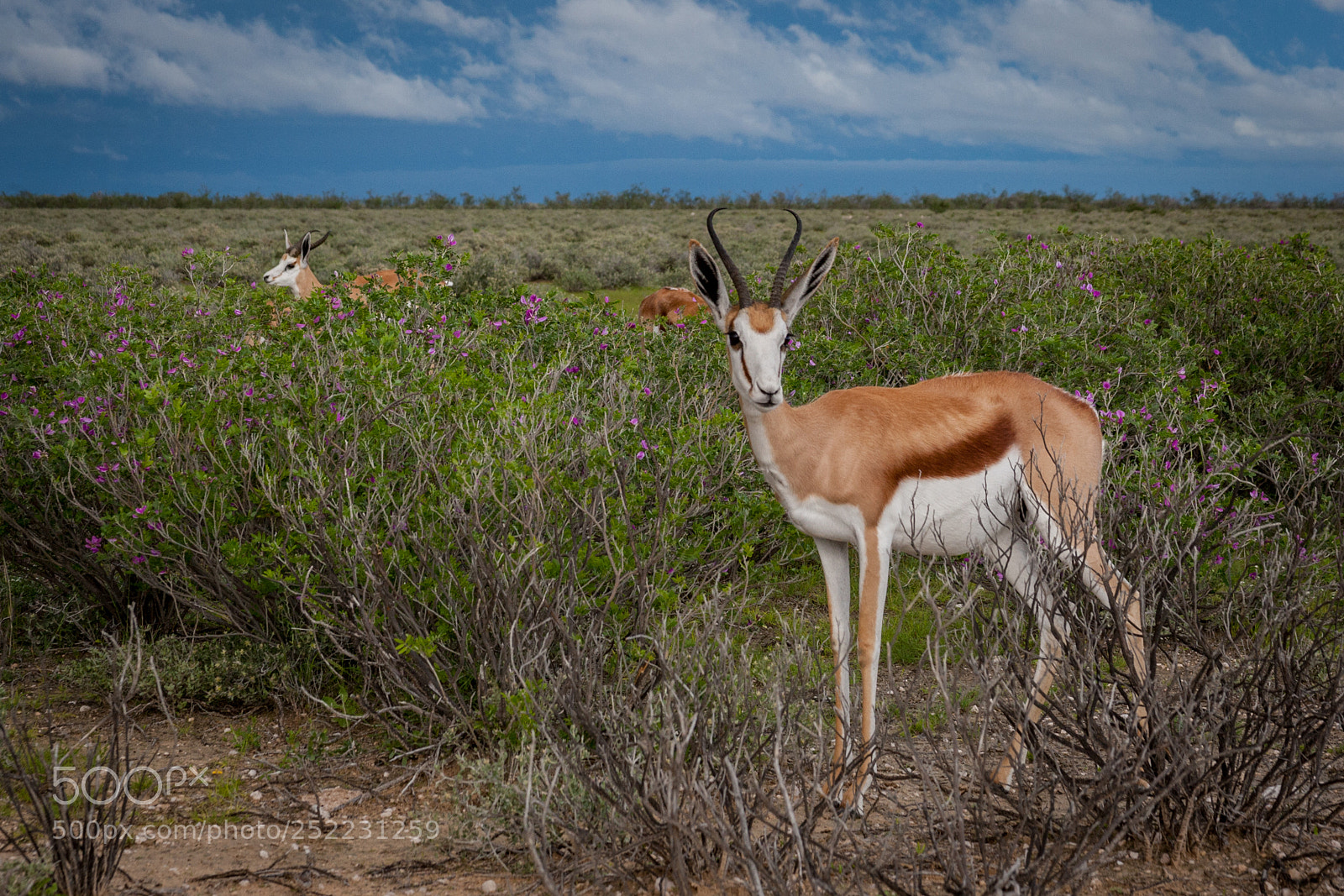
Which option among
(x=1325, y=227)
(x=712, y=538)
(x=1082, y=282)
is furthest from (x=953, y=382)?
(x=1325, y=227)

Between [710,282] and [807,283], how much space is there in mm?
444

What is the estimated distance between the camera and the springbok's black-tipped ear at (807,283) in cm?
412

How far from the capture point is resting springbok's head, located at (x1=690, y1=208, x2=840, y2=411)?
151 inches

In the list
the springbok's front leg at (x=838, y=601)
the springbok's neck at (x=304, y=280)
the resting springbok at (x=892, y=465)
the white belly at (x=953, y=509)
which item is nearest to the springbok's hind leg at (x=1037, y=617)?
the resting springbok at (x=892, y=465)

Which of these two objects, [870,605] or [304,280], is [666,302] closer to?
[304,280]

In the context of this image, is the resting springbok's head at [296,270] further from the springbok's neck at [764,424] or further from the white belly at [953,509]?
the white belly at [953,509]

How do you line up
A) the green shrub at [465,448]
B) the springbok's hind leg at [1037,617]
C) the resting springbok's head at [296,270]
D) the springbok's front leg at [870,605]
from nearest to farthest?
the springbok's hind leg at [1037,617], the springbok's front leg at [870,605], the green shrub at [465,448], the resting springbok's head at [296,270]

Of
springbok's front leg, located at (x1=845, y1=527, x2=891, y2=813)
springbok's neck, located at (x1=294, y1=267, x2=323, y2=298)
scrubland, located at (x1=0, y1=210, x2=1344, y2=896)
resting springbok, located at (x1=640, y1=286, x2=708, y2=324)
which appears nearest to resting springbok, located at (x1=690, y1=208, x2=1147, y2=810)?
springbok's front leg, located at (x1=845, y1=527, x2=891, y2=813)

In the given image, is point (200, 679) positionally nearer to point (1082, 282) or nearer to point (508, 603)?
point (508, 603)

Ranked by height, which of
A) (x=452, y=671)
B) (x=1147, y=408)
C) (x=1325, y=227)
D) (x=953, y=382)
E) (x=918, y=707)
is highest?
(x=1325, y=227)

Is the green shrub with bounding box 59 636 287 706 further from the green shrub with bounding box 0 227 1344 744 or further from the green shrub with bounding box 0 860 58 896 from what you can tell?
the green shrub with bounding box 0 860 58 896

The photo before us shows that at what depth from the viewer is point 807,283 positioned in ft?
13.7

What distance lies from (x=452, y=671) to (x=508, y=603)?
2.67 feet

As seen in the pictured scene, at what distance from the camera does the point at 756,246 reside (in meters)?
28.4
